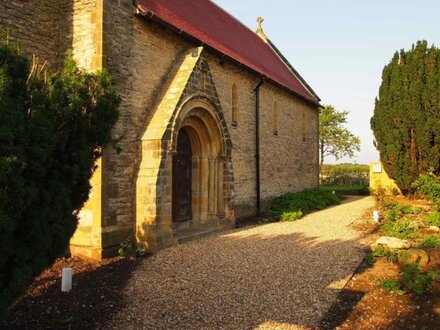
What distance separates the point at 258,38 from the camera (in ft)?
72.8

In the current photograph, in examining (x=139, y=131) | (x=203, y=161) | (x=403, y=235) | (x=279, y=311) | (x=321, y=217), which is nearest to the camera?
(x=279, y=311)

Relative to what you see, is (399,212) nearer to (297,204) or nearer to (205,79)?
(297,204)

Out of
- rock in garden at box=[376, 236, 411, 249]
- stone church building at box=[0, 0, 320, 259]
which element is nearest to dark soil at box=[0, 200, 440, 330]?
rock in garden at box=[376, 236, 411, 249]

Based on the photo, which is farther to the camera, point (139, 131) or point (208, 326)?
point (139, 131)

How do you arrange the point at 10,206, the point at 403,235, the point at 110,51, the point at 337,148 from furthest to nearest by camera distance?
the point at 337,148 → the point at 403,235 → the point at 110,51 → the point at 10,206

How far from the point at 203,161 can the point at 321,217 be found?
5.49 m

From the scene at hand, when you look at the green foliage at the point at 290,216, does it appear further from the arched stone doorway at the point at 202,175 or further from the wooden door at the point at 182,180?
the wooden door at the point at 182,180

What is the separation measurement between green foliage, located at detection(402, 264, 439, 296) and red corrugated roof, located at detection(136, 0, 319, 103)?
748 cm

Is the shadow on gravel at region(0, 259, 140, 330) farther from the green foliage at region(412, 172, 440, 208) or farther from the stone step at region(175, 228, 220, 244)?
→ the green foliage at region(412, 172, 440, 208)

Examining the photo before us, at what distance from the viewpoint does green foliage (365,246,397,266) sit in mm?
7721

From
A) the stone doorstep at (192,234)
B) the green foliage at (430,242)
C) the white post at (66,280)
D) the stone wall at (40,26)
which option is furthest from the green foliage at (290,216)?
the white post at (66,280)

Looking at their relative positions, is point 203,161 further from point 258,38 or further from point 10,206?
point 258,38

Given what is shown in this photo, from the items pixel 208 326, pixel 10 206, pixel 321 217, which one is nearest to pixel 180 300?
pixel 208 326

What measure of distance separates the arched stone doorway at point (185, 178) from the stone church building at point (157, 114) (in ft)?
0.09
